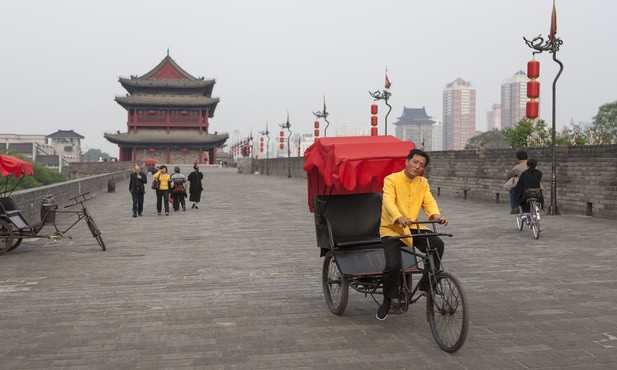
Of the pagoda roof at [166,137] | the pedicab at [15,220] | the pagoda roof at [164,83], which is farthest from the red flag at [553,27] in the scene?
the pagoda roof at [164,83]

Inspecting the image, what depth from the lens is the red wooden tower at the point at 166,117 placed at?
76000 millimetres

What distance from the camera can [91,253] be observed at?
995cm

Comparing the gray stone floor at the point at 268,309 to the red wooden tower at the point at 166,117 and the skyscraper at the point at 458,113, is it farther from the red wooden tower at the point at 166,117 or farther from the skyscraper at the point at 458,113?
the skyscraper at the point at 458,113

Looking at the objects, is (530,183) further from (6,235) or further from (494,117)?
(494,117)

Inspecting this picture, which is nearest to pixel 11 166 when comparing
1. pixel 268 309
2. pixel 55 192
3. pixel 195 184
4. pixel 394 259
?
pixel 268 309

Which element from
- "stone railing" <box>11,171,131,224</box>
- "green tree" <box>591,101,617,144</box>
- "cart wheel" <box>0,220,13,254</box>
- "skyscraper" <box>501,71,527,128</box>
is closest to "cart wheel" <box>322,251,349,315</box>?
"cart wheel" <box>0,220,13,254</box>

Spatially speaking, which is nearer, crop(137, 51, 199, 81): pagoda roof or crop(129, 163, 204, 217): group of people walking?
crop(129, 163, 204, 217): group of people walking

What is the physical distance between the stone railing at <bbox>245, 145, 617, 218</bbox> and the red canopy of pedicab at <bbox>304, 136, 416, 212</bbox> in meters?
10.3

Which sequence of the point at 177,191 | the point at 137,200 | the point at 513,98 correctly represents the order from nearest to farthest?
1. the point at 137,200
2. the point at 177,191
3. the point at 513,98

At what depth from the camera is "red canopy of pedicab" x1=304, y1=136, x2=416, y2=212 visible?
5.77 metres

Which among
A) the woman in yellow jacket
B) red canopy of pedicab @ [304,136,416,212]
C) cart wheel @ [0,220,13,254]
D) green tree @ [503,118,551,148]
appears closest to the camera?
red canopy of pedicab @ [304,136,416,212]

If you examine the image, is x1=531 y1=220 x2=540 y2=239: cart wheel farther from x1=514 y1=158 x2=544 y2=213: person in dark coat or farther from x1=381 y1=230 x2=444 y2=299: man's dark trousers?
x1=381 y1=230 x2=444 y2=299: man's dark trousers

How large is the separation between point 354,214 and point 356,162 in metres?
0.66

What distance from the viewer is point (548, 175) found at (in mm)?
17609
